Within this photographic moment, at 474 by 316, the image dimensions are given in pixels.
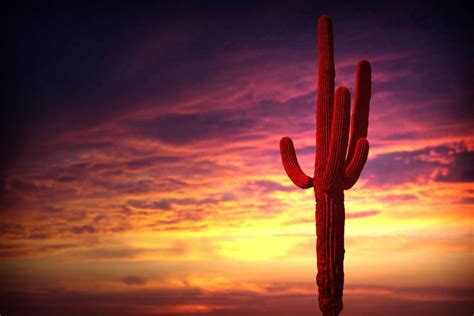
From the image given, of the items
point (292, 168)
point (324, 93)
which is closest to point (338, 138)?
point (324, 93)

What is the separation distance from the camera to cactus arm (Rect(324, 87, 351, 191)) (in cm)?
1085

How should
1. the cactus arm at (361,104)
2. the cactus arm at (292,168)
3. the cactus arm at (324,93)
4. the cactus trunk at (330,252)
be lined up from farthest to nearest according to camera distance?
the cactus arm at (361,104), the cactus arm at (292,168), the cactus arm at (324,93), the cactus trunk at (330,252)

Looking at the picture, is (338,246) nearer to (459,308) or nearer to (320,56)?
(320,56)

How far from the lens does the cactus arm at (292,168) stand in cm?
1136

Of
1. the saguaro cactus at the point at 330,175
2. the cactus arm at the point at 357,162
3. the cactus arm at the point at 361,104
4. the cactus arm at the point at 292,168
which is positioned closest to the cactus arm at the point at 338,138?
the saguaro cactus at the point at 330,175

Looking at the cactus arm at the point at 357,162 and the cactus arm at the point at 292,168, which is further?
the cactus arm at the point at 292,168

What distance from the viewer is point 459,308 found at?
13.5 meters

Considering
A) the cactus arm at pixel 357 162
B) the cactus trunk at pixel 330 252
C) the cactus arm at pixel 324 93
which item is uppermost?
the cactus arm at pixel 324 93

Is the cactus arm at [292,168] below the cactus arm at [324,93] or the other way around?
below

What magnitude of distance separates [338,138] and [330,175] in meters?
0.56

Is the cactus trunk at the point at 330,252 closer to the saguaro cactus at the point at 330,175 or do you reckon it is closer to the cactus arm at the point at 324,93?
the saguaro cactus at the point at 330,175

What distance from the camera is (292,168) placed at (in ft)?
37.7

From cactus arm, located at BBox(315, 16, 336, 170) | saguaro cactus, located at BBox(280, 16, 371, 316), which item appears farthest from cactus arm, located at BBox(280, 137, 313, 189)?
cactus arm, located at BBox(315, 16, 336, 170)

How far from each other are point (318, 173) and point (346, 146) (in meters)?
0.58
